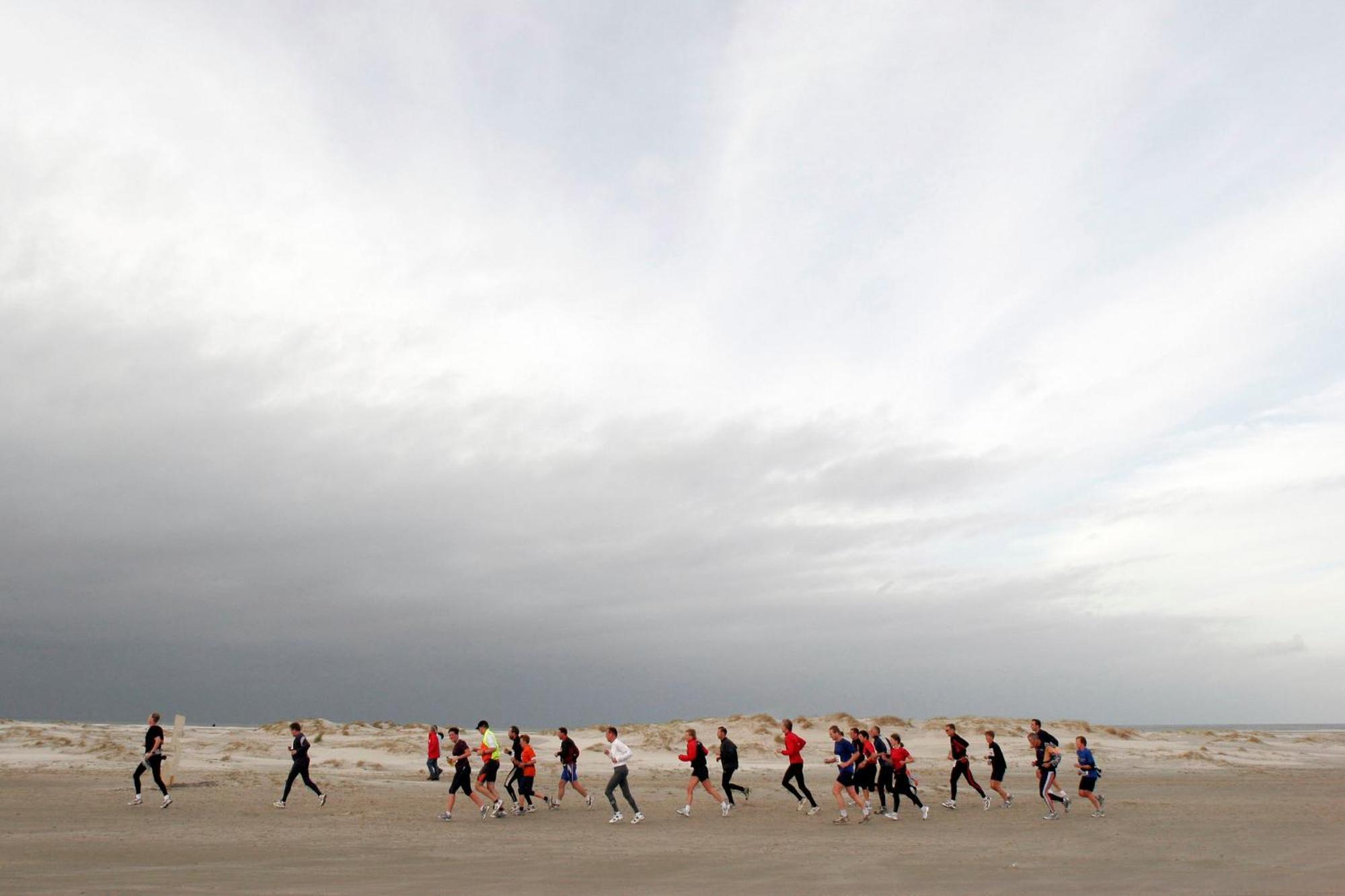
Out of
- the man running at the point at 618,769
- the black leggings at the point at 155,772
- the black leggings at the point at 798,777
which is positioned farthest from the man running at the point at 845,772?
the black leggings at the point at 155,772

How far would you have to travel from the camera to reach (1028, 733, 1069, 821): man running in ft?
67.4

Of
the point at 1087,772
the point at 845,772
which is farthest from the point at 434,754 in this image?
the point at 1087,772

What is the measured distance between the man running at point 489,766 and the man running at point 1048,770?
11.3 meters

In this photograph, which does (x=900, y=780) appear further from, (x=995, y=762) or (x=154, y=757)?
(x=154, y=757)

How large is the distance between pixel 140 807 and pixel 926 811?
56.1ft

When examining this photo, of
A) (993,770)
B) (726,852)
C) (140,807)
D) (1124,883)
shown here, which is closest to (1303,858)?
(1124,883)

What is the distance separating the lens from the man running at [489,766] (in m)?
20.5

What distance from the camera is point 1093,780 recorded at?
20.2 meters

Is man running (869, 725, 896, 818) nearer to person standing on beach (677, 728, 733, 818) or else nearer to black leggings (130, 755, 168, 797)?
person standing on beach (677, 728, 733, 818)

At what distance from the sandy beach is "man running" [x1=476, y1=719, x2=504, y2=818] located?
0.74 m

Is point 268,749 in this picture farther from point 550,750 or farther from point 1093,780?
Result: point 1093,780

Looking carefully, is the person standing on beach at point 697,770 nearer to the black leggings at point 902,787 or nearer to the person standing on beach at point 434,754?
the black leggings at point 902,787

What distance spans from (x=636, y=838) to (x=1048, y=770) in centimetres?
913

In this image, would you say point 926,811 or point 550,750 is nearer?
point 926,811
